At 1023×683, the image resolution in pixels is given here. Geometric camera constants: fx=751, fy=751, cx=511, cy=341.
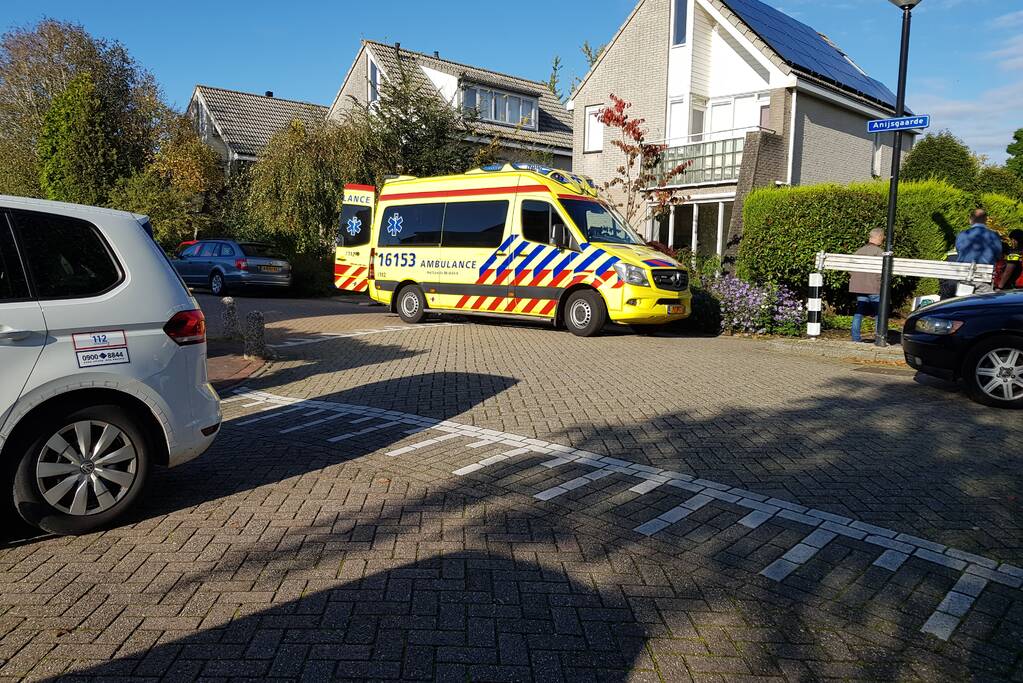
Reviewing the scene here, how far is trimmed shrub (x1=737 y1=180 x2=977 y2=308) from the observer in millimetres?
14281

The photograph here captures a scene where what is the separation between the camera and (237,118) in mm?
38438

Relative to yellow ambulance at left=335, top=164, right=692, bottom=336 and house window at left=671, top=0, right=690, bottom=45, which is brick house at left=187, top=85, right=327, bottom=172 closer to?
house window at left=671, top=0, right=690, bottom=45

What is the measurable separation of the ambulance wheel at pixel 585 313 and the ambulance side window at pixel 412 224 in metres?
3.20

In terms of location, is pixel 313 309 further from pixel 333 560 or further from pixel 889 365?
pixel 333 560

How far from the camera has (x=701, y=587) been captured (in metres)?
3.50

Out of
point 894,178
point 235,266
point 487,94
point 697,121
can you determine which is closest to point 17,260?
point 894,178

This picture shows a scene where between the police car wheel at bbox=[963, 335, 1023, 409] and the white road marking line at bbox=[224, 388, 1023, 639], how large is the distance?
13.1ft

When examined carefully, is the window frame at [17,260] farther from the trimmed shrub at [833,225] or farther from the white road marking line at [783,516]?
the trimmed shrub at [833,225]

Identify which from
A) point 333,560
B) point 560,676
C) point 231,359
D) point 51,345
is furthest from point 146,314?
point 231,359

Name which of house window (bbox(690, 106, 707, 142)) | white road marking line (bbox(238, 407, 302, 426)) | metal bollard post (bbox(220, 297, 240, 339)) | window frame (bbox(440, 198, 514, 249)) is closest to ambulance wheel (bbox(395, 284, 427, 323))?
window frame (bbox(440, 198, 514, 249))

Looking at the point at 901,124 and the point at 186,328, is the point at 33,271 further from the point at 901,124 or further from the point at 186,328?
the point at 901,124

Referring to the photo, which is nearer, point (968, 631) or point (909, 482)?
point (968, 631)

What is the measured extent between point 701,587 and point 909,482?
2.28 meters

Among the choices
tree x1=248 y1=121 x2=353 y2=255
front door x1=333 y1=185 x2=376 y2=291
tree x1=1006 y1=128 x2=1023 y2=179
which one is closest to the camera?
front door x1=333 y1=185 x2=376 y2=291
